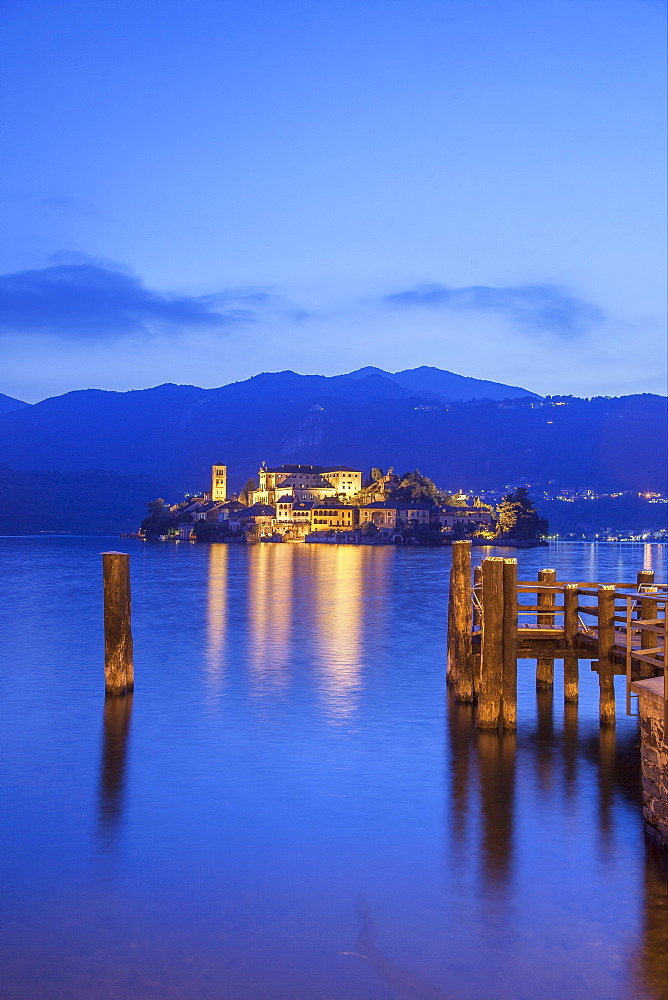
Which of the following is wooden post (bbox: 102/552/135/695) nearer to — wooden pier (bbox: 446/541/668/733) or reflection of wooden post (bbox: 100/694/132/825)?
reflection of wooden post (bbox: 100/694/132/825)

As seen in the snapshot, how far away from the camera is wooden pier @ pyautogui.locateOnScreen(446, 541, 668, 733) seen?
15664mm

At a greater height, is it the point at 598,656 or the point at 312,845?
the point at 598,656

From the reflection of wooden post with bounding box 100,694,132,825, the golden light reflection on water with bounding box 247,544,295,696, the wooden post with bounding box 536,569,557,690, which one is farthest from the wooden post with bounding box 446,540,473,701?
the reflection of wooden post with bounding box 100,694,132,825

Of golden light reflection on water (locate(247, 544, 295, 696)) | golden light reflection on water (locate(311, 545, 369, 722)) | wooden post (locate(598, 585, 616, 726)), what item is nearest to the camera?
wooden post (locate(598, 585, 616, 726))

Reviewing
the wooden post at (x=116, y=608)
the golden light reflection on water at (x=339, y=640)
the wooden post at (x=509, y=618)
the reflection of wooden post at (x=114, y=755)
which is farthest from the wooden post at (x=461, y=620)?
the reflection of wooden post at (x=114, y=755)

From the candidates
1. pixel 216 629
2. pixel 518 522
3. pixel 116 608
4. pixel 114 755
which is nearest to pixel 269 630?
pixel 216 629

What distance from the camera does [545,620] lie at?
2030 centimetres

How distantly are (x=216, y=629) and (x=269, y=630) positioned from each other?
270 centimetres

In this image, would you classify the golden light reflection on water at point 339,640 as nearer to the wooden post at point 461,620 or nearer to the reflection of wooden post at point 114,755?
the wooden post at point 461,620

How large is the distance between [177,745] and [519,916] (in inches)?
358

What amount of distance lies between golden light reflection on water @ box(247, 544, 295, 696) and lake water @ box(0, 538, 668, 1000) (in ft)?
3.98

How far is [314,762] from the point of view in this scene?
16234mm

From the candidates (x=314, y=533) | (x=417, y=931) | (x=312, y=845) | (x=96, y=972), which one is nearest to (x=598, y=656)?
(x=312, y=845)

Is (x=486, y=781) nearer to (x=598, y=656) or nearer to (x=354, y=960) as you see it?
(x=598, y=656)
